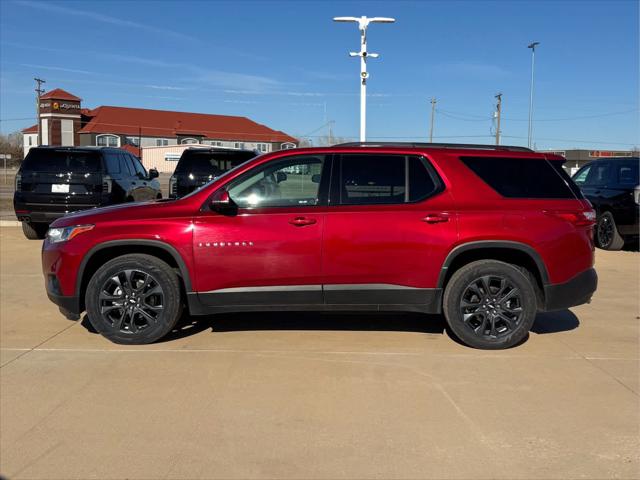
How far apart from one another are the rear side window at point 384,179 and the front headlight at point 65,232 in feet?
7.47

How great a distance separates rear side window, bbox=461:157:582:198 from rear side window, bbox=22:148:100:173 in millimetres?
7549

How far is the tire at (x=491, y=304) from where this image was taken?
495cm

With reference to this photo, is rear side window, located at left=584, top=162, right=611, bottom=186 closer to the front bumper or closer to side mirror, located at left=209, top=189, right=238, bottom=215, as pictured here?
side mirror, located at left=209, top=189, right=238, bottom=215

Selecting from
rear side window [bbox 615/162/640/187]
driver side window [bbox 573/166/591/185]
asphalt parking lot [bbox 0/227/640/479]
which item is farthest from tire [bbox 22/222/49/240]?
rear side window [bbox 615/162/640/187]

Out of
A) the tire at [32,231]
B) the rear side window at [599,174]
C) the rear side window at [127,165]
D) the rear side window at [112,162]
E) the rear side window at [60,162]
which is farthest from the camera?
the rear side window at [127,165]

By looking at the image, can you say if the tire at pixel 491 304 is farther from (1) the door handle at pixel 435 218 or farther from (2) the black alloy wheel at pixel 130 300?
(2) the black alloy wheel at pixel 130 300

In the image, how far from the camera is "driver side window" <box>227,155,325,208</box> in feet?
16.3

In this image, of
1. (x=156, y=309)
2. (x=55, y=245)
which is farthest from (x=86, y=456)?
(x=55, y=245)

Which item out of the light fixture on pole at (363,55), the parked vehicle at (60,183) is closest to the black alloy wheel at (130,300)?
the parked vehicle at (60,183)

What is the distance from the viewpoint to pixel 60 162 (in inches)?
402

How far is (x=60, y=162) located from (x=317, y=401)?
8226mm

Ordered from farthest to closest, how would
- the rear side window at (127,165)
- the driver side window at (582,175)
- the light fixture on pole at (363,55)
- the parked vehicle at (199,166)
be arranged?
the light fixture on pole at (363,55)
the parked vehicle at (199,166)
the driver side window at (582,175)
the rear side window at (127,165)

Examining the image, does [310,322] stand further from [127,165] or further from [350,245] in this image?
[127,165]

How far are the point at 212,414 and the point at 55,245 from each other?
242cm
